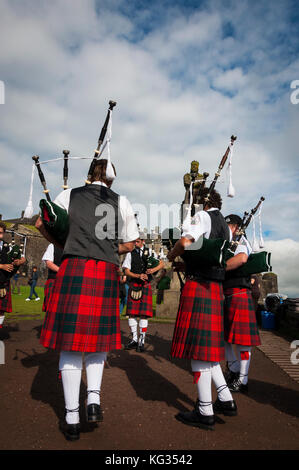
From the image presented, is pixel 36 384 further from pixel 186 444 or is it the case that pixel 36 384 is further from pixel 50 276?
pixel 50 276

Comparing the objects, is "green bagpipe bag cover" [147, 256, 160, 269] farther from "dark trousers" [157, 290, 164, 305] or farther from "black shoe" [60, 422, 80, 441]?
"dark trousers" [157, 290, 164, 305]

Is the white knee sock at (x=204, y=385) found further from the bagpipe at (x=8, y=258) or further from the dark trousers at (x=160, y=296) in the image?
the dark trousers at (x=160, y=296)

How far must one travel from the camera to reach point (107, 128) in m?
3.10

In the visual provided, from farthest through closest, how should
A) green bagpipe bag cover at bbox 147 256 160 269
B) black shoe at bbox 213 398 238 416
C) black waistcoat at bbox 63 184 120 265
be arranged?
green bagpipe bag cover at bbox 147 256 160 269 → black shoe at bbox 213 398 238 416 → black waistcoat at bbox 63 184 120 265

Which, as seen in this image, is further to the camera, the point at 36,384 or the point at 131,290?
the point at 131,290

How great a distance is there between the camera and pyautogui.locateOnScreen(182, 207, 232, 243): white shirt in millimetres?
2583

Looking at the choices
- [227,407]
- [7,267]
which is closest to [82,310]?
[227,407]

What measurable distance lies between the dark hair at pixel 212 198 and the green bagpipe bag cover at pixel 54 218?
1.30 metres

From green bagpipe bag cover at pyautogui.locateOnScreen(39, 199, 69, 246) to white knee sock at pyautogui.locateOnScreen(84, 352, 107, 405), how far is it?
3.18ft

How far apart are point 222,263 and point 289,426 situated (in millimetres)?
1471

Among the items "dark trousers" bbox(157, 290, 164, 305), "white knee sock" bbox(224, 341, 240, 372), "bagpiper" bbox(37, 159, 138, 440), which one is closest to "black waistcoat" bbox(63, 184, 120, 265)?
"bagpiper" bbox(37, 159, 138, 440)

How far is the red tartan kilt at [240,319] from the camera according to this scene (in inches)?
142

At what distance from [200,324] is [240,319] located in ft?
3.97
